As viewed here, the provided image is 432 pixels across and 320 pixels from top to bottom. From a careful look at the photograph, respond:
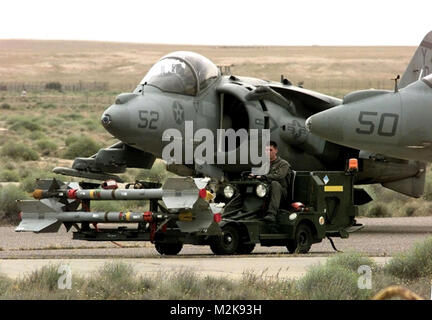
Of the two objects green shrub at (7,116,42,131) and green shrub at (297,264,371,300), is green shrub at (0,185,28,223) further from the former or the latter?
green shrub at (7,116,42,131)

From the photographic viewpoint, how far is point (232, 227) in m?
18.0

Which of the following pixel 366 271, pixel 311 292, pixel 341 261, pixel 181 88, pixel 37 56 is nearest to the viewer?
pixel 311 292

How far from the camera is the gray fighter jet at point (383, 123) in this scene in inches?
599

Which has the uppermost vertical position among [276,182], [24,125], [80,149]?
[276,182]

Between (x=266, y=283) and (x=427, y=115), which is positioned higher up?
(x=427, y=115)

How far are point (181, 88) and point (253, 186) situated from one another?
5.81 m

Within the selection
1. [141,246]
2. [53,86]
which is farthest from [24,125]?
[53,86]

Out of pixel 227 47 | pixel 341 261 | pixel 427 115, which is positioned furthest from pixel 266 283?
pixel 227 47

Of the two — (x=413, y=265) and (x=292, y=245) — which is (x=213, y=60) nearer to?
(x=292, y=245)

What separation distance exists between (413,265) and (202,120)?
1019 cm

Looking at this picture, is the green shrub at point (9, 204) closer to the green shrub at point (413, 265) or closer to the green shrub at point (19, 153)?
the green shrub at point (413, 265)

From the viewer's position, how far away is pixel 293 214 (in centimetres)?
1834

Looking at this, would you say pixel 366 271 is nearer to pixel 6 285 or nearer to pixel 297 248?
pixel 6 285

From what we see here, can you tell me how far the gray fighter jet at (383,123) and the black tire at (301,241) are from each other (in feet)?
10.4
